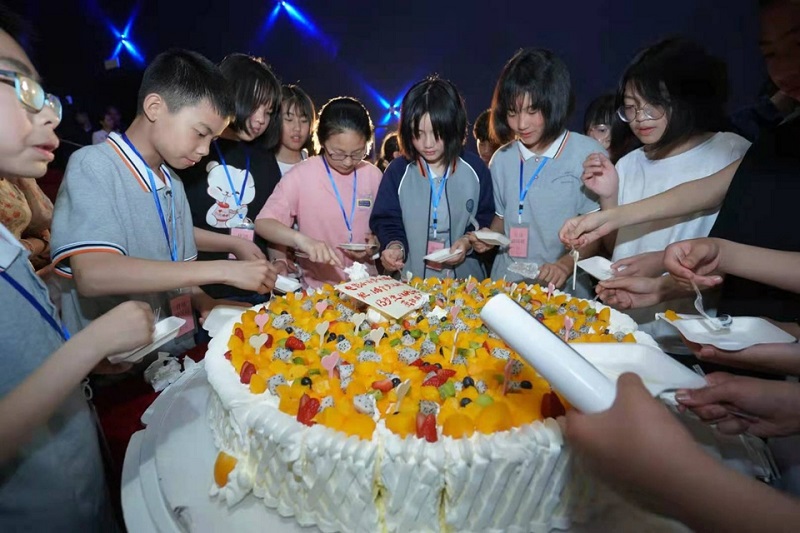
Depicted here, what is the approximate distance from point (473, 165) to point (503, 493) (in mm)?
1784

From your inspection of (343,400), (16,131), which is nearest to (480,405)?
(343,400)

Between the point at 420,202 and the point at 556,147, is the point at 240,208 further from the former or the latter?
the point at 556,147

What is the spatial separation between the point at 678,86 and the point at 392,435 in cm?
177

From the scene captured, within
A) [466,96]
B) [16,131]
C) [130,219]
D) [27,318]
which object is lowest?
[27,318]

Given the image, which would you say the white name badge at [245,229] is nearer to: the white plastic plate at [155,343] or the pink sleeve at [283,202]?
the pink sleeve at [283,202]

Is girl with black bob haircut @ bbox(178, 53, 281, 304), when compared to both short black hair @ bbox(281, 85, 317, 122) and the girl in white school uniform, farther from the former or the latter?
the girl in white school uniform

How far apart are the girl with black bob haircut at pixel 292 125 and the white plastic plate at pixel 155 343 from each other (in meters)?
1.65

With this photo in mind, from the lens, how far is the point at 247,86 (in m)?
2.14

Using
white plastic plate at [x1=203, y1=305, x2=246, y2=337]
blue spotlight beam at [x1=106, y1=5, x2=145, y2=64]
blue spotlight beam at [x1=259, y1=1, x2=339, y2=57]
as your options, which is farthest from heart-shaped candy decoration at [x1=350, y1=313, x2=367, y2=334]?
blue spotlight beam at [x1=106, y1=5, x2=145, y2=64]

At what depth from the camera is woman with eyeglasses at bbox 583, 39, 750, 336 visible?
169 centimetres

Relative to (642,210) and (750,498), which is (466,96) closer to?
(642,210)

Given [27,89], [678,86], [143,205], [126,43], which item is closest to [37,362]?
[27,89]

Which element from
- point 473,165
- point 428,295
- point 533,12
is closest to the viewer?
point 428,295

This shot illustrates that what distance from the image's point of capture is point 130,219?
4.83 feet
